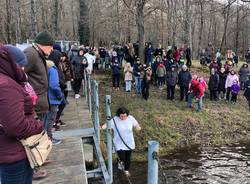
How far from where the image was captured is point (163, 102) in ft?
60.6

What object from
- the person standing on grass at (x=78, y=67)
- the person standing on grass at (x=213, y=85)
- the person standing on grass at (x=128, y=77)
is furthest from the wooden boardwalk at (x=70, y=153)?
the person standing on grass at (x=213, y=85)

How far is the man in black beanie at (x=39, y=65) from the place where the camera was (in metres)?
5.87

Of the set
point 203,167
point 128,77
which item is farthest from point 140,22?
point 203,167

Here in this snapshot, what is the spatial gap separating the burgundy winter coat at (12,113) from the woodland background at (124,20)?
1547 cm

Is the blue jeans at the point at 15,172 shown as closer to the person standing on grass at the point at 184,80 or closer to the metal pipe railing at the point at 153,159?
the metal pipe railing at the point at 153,159

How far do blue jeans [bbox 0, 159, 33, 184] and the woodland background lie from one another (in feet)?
50.9

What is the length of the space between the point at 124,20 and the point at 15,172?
116ft

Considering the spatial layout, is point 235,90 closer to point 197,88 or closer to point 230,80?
point 230,80

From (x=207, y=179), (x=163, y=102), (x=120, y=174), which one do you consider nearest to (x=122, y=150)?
(x=120, y=174)

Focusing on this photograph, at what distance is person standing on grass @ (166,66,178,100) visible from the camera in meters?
18.9

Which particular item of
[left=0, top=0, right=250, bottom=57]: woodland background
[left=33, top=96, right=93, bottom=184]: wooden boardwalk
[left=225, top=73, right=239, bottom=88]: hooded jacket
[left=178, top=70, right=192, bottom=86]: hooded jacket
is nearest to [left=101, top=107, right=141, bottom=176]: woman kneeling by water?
[left=33, top=96, right=93, bottom=184]: wooden boardwalk

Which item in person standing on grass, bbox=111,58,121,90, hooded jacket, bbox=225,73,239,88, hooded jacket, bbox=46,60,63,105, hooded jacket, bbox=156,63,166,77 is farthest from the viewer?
person standing on grass, bbox=111,58,121,90

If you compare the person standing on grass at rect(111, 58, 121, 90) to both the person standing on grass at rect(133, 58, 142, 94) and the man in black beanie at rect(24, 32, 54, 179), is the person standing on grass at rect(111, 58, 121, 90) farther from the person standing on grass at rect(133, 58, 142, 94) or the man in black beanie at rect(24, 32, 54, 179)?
the man in black beanie at rect(24, 32, 54, 179)

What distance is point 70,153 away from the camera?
25.0ft
